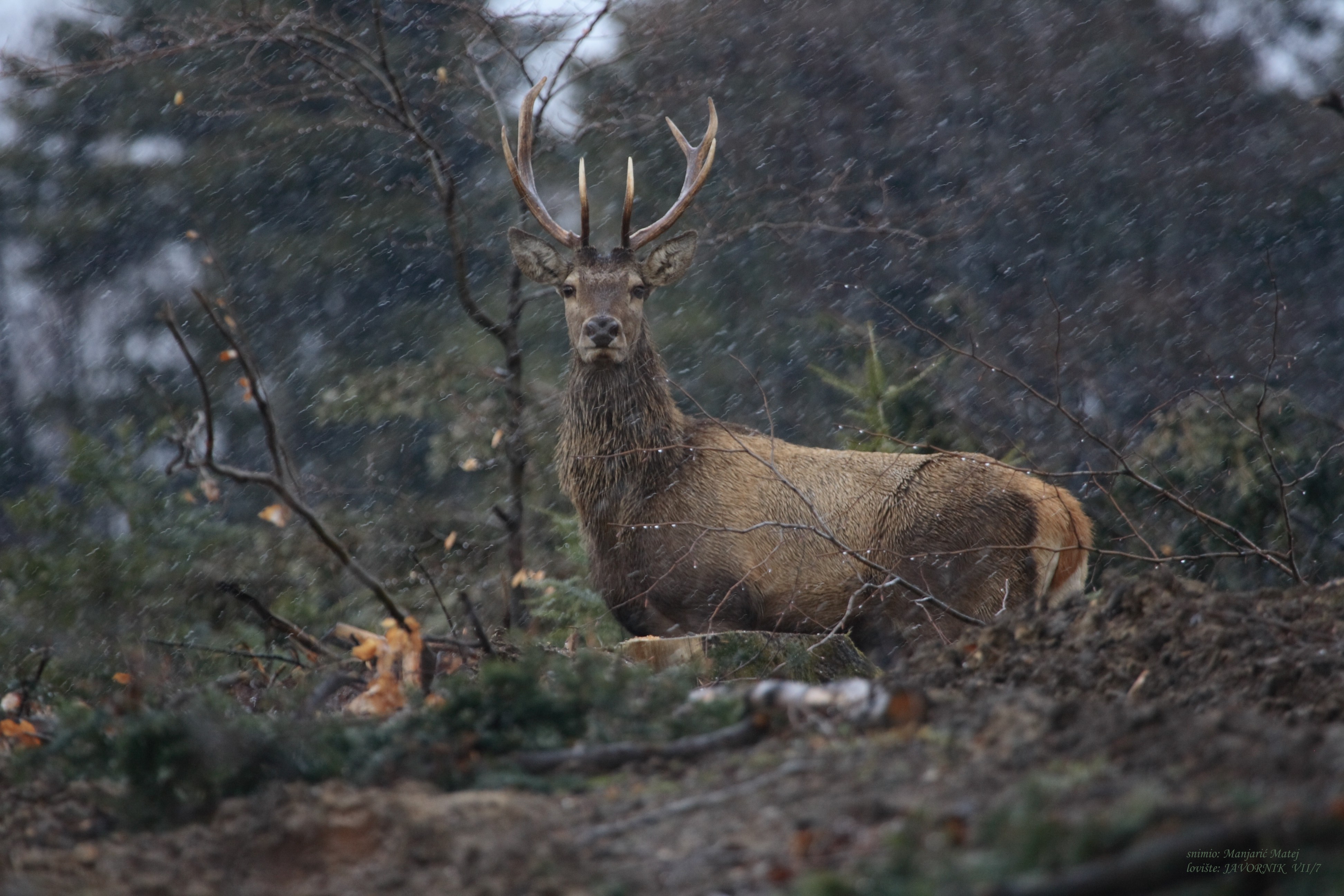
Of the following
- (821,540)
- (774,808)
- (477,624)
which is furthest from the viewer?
(821,540)

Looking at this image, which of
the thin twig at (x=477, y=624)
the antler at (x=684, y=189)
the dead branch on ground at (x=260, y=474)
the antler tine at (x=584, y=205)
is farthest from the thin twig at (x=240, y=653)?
the antler at (x=684, y=189)

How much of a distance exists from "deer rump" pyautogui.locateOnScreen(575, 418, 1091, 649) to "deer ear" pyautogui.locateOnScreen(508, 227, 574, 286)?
1324 mm

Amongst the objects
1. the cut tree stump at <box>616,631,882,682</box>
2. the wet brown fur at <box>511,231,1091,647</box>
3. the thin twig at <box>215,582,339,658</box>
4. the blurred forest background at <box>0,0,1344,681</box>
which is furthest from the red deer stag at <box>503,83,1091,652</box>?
the blurred forest background at <box>0,0,1344,681</box>

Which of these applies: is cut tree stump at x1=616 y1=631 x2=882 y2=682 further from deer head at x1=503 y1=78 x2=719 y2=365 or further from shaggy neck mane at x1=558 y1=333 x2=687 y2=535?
deer head at x1=503 y1=78 x2=719 y2=365

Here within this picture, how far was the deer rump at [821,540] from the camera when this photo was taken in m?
6.40

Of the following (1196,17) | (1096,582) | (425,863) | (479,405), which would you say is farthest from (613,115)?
(425,863)

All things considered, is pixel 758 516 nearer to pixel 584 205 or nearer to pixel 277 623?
pixel 584 205

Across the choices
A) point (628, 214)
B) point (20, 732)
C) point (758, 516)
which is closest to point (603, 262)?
point (628, 214)

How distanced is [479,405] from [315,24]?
340 cm

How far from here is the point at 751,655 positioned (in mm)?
5582

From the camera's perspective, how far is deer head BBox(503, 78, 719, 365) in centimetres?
686

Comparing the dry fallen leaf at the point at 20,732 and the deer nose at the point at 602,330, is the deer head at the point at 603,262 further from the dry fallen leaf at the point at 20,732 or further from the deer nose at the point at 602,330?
the dry fallen leaf at the point at 20,732

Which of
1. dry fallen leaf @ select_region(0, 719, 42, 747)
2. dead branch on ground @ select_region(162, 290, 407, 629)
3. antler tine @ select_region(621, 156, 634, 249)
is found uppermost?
antler tine @ select_region(621, 156, 634, 249)

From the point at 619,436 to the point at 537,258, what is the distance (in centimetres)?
131
